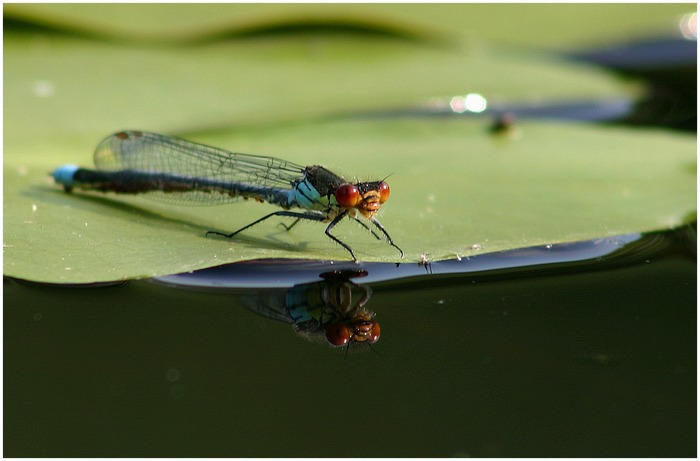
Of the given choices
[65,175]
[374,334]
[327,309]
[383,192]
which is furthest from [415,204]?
[65,175]

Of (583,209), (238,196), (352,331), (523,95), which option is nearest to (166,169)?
(238,196)

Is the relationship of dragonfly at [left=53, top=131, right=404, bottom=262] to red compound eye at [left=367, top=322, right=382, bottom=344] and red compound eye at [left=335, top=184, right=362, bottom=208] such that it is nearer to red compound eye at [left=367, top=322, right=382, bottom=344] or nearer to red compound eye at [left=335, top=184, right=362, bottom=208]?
red compound eye at [left=335, top=184, right=362, bottom=208]

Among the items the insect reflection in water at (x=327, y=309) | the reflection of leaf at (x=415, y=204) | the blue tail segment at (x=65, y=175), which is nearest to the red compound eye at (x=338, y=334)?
the insect reflection in water at (x=327, y=309)

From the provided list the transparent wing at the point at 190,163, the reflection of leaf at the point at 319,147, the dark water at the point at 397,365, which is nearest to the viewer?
the dark water at the point at 397,365

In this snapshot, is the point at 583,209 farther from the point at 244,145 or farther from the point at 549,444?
the point at 244,145

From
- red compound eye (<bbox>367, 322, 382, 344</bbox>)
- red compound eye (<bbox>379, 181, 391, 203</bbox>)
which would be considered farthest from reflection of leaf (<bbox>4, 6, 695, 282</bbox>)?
red compound eye (<bbox>367, 322, 382, 344</bbox>)

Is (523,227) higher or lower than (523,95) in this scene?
lower

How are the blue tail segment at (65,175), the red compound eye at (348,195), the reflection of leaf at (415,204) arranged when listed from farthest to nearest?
the blue tail segment at (65,175) → the red compound eye at (348,195) → the reflection of leaf at (415,204)

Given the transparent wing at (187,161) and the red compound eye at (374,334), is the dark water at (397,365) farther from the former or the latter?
the transparent wing at (187,161)
